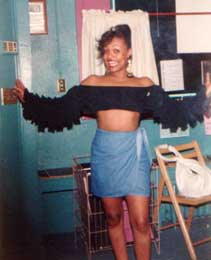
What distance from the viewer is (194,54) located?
16.0 ft

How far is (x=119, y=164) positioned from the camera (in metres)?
3.33

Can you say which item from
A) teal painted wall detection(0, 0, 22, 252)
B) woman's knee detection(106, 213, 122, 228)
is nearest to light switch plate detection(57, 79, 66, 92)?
teal painted wall detection(0, 0, 22, 252)

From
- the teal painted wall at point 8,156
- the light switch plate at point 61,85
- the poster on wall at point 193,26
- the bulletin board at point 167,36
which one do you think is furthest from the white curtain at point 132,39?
the teal painted wall at point 8,156

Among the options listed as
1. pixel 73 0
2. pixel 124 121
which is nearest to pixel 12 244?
pixel 124 121

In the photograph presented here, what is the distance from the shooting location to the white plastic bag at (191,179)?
3.99m

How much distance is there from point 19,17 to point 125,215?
6.44 feet

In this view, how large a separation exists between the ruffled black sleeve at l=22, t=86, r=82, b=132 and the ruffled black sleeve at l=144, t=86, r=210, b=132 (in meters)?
0.53

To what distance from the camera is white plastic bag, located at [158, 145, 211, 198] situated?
399cm

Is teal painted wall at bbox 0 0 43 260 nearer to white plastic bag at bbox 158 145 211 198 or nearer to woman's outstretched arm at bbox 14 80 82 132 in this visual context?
woman's outstretched arm at bbox 14 80 82 132

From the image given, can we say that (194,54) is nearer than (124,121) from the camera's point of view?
No

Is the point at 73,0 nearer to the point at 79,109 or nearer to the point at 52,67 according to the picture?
the point at 52,67

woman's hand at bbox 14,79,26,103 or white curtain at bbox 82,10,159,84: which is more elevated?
white curtain at bbox 82,10,159,84

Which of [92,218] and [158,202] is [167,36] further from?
[92,218]

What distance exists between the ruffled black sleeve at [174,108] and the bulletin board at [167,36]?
3.75 ft
